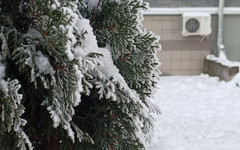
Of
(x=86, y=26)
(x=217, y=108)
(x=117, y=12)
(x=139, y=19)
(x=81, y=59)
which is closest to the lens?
(x=81, y=59)

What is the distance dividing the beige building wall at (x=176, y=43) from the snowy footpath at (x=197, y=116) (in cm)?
58

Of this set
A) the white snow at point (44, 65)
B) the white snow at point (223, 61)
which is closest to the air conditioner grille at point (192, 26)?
the white snow at point (223, 61)

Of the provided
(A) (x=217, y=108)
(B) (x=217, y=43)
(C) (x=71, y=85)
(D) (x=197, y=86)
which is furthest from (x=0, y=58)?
(B) (x=217, y=43)

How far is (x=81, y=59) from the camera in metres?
1.33

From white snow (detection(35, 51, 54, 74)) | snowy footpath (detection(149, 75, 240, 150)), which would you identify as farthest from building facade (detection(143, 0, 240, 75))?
white snow (detection(35, 51, 54, 74))

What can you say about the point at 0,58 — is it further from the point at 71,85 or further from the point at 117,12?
the point at 117,12

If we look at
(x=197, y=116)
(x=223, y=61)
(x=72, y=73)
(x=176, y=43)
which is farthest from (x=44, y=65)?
(x=176, y=43)

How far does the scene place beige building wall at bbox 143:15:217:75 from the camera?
7.69 m

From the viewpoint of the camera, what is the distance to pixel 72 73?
1357mm

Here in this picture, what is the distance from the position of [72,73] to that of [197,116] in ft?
12.9

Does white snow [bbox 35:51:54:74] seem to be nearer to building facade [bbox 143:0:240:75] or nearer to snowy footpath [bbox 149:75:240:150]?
snowy footpath [bbox 149:75:240:150]

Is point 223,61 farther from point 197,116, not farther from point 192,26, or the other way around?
point 197,116

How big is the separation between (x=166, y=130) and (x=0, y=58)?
3.29 metres

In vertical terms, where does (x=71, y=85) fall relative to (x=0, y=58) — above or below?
below
